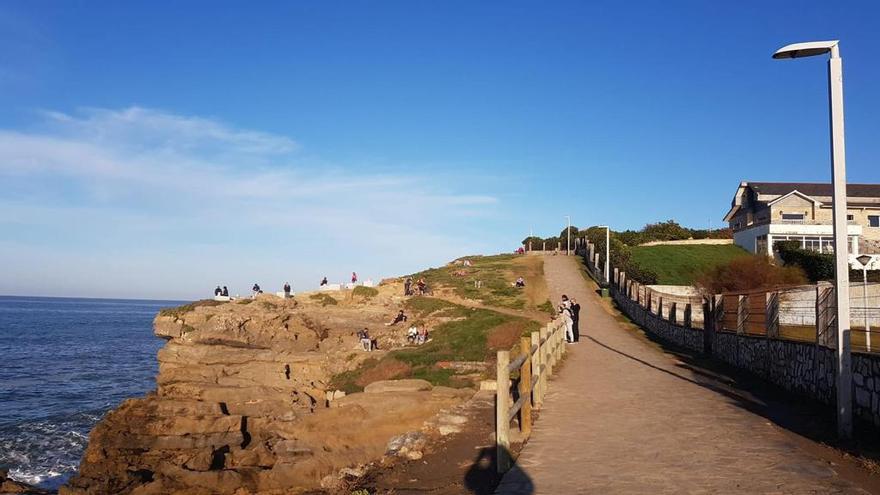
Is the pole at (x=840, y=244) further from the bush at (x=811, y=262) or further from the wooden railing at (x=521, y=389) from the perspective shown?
the bush at (x=811, y=262)

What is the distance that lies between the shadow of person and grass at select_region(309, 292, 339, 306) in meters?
34.1

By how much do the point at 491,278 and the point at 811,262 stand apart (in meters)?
21.0

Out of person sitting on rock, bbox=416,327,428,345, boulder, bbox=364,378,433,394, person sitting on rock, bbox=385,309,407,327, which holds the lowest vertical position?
boulder, bbox=364,378,433,394

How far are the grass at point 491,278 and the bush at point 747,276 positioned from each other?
10112mm

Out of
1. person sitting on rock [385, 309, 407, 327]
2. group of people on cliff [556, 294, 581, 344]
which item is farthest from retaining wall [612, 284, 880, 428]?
person sitting on rock [385, 309, 407, 327]

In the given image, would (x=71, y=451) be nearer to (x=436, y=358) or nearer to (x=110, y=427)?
(x=110, y=427)

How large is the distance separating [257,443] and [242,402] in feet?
21.1

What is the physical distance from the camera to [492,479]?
8336mm

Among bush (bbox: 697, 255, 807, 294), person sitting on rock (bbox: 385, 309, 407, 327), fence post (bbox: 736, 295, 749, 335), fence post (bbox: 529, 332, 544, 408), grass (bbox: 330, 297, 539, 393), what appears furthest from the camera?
person sitting on rock (bbox: 385, 309, 407, 327)

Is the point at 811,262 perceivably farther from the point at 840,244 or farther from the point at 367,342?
the point at 840,244

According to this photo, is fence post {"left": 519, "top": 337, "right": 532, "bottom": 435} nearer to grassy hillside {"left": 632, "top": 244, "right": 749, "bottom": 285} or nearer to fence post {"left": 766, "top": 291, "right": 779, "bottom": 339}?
fence post {"left": 766, "top": 291, "right": 779, "bottom": 339}

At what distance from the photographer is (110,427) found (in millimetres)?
19578

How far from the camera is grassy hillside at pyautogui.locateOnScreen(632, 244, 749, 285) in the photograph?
47.8 m

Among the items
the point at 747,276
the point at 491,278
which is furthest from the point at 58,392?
the point at 747,276
